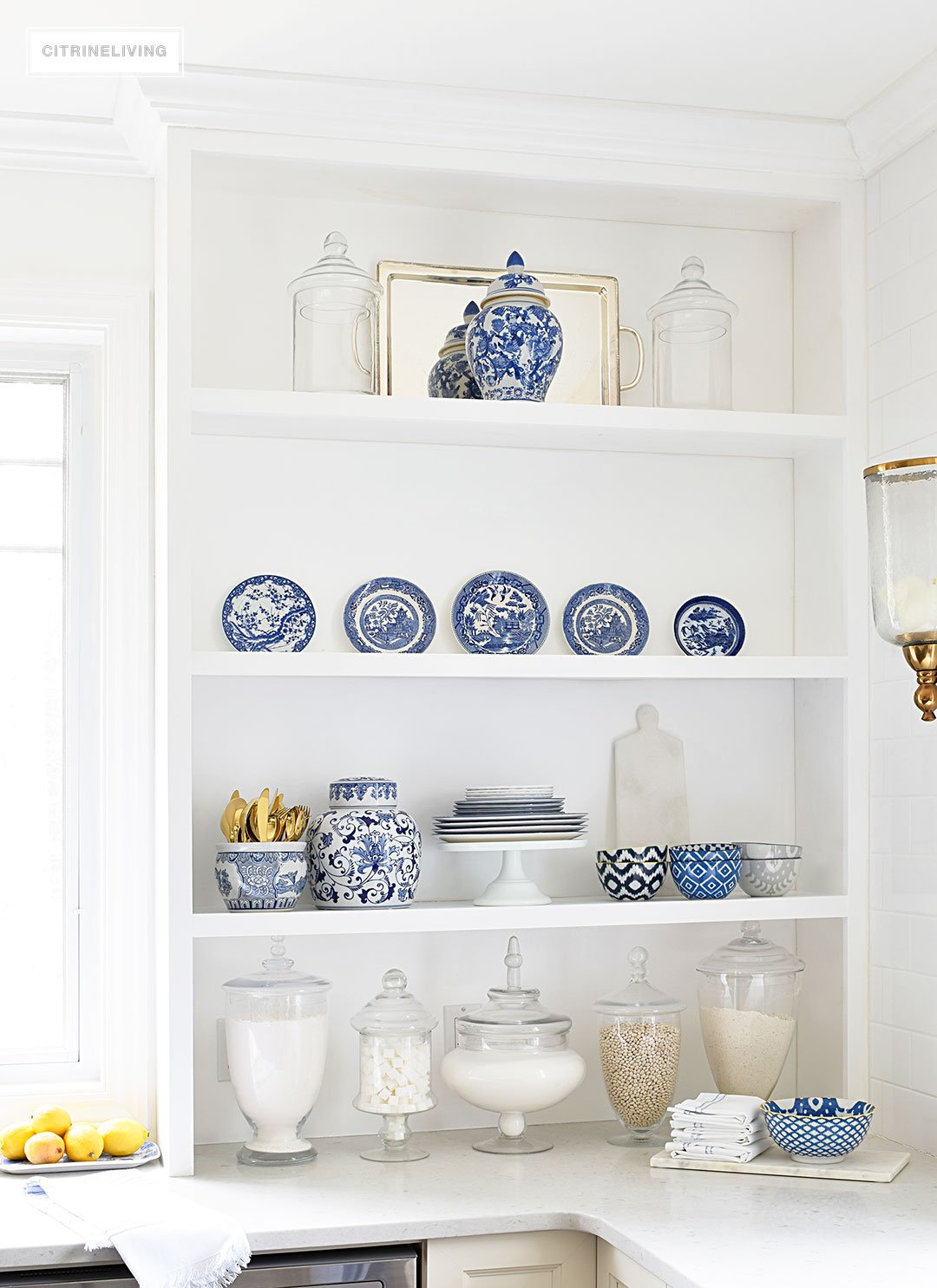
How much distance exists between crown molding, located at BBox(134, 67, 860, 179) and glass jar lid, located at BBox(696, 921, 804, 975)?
140 centimetres

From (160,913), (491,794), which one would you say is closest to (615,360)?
(491,794)

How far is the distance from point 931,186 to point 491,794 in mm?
1289

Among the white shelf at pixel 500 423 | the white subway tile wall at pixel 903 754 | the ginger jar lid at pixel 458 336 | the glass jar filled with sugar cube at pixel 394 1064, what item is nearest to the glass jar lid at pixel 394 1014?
the glass jar filled with sugar cube at pixel 394 1064

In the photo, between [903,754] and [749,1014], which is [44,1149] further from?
[903,754]

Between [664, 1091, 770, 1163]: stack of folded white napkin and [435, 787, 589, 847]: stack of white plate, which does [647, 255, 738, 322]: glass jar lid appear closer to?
[435, 787, 589, 847]: stack of white plate

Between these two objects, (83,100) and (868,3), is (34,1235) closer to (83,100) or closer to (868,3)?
(83,100)

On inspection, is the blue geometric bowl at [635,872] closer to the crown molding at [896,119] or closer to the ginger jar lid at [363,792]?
the ginger jar lid at [363,792]

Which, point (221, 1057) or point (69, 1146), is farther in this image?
point (221, 1057)

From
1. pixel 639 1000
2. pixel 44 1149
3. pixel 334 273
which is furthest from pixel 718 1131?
pixel 334 273

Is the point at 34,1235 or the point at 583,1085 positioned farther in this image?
the point at 583,1085

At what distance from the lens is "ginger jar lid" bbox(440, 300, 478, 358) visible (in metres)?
2.58

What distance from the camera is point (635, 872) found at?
254 cm

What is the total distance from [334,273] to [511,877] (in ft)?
3.58

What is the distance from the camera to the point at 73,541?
2.67 m
